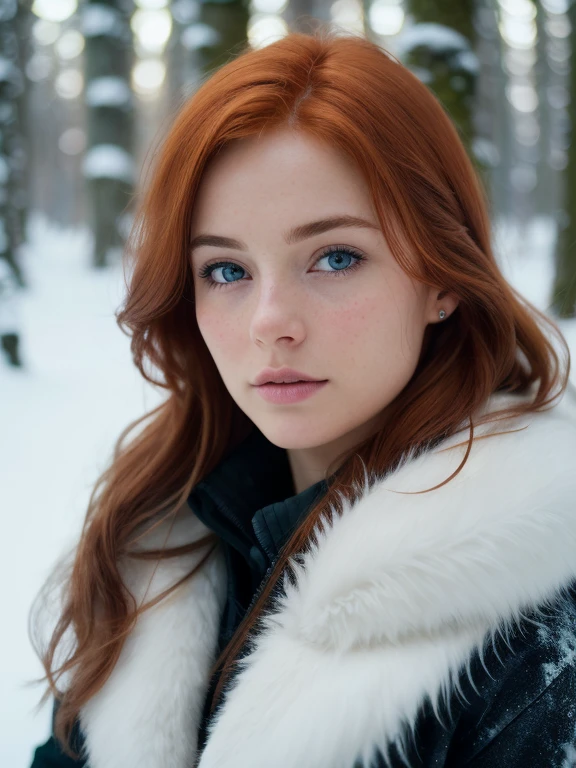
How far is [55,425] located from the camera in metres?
4.59

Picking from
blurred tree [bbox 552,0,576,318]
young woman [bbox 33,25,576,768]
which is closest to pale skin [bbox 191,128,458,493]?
young woman [bbox 33,25,576,768]

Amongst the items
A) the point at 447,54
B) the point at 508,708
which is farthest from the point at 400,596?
the point at 447,54

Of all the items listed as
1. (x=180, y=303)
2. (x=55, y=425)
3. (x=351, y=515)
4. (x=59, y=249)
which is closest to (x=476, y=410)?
(x=351, y=515)

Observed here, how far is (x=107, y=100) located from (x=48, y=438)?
546cm

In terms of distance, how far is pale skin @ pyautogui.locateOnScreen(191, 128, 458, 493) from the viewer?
1.29m

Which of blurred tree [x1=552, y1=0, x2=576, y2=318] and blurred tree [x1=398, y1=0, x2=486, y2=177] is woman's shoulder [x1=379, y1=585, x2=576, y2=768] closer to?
blurred tree [x1=552, y1=0, x2=576, y2=318]

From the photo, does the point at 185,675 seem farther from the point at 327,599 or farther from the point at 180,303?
the point at 180,303

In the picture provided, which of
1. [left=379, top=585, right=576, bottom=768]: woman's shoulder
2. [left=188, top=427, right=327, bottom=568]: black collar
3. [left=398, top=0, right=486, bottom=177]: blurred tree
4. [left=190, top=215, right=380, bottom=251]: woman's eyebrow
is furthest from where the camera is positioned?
[left=398, top=0, right=486, bottom=177]: blurred tree

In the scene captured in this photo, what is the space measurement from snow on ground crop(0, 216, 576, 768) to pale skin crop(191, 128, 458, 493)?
0.61 m

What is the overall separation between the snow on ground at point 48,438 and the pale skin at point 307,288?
0.61 meters

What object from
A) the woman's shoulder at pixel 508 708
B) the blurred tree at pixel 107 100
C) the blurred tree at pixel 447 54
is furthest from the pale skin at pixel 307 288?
the blurred tree at pixel 107 100

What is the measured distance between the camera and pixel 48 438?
4367 millimetres

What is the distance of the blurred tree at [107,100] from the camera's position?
805 cm

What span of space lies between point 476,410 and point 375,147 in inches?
22.4
